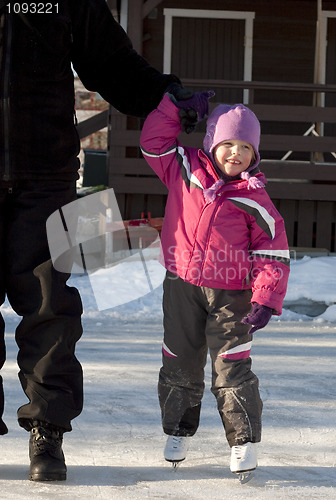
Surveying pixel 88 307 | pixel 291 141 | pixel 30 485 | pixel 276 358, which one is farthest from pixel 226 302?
pixel 291 141

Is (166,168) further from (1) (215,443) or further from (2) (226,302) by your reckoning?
(1) (215,443)

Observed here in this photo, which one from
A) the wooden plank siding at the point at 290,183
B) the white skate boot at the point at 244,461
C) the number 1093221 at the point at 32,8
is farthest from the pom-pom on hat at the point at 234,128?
the wooden plank siding at the point at 290,183

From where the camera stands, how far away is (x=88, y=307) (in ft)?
23.6

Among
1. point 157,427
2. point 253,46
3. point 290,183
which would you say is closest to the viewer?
point 157,427

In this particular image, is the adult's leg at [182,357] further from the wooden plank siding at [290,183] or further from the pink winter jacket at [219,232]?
the wooden plank siding at [290,183]

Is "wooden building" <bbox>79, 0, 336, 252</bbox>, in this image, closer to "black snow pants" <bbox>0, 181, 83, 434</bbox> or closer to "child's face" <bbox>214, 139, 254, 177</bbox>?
"child's face" <bbox>214, 139, 254, 177</bbox>

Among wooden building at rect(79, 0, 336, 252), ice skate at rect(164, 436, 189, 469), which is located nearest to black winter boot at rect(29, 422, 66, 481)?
ice skate at rect(164, 436, 189, 469)

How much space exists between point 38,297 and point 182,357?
0.57 m

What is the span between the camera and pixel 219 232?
10.1 feet

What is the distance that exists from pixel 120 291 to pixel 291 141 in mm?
4444

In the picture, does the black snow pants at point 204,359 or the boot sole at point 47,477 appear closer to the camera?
the boot sole at point 47,477

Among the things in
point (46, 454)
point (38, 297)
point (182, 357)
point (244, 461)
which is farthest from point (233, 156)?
point (46, 454)

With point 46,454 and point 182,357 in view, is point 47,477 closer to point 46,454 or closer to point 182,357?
point 46,454

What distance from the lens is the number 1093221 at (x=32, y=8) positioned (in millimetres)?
2951
